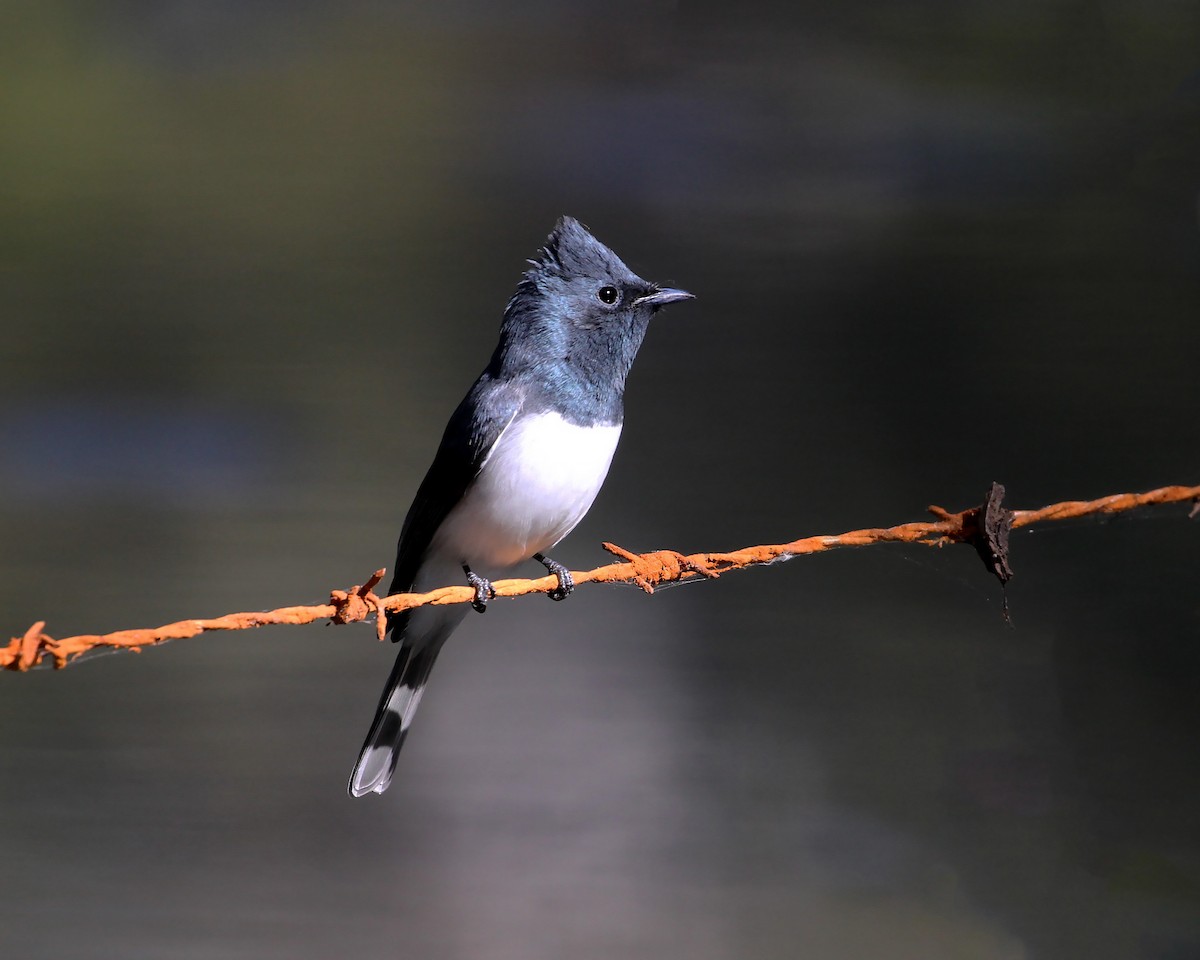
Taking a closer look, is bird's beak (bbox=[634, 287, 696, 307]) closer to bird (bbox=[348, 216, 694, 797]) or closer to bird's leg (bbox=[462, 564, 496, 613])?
bird (bbox=[348, 216, 694, 797])

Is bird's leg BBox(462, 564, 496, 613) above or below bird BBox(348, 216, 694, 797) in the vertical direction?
below

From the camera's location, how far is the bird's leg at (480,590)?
1682mm

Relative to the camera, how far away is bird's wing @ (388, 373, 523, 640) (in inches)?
73.6

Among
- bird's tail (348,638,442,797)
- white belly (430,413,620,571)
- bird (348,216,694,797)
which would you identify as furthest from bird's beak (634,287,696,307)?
bird's tail (348,638,442,797)

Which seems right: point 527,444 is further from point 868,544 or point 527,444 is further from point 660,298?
point 868,544

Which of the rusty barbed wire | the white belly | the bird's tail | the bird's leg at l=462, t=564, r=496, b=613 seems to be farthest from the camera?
the bird's tail

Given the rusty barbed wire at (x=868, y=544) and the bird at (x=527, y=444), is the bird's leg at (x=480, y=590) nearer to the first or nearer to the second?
the bird at (x=527, y=444)

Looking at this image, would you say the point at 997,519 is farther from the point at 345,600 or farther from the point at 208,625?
the point at 208,625

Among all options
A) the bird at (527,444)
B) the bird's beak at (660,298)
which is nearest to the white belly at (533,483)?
the bird at (527,444)

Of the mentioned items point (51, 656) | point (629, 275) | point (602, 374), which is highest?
point (629, 275)

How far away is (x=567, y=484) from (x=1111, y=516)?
2.71 ft

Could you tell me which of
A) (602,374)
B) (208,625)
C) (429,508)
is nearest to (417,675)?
(429,508)

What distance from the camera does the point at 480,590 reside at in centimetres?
170

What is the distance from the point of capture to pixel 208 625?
1.08 meters
